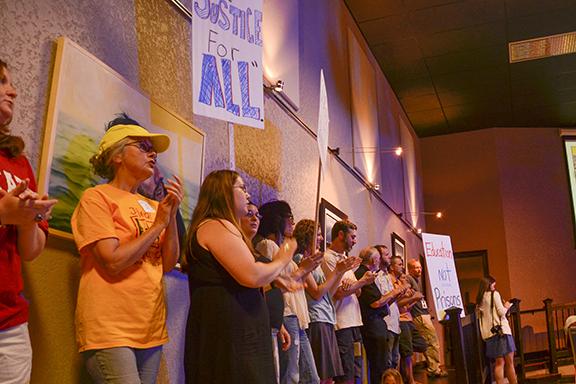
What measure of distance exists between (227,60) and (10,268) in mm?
1541

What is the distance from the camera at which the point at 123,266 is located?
6.55ft

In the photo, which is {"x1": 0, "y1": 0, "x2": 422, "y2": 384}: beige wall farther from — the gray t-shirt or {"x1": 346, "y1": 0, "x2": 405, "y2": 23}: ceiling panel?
{"x1": 346, "y1": 0, "x2": 405, "y2": 23}: ceiling panel

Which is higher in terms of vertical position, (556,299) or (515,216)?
(515,216)

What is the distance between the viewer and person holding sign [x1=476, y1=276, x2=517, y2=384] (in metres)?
7.27

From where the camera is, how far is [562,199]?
1146 cm

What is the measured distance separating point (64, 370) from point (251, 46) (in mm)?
1670

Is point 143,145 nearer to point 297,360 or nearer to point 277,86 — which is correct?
point 297,360

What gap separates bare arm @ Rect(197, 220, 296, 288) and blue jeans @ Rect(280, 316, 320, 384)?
132cm

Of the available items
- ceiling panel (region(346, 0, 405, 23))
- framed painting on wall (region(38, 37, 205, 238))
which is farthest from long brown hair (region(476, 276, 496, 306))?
framed painting on wall (region(38, 37, 205, 238))

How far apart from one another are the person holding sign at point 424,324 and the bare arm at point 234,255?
5015 millimetres

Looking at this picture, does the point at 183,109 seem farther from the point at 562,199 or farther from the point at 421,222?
the point at 562,199

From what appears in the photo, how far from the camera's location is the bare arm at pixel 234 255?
2.08 metres

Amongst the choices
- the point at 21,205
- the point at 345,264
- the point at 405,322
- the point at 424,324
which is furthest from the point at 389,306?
the point at 21,205

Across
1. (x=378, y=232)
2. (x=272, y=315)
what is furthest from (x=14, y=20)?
(x=378, y=232)
